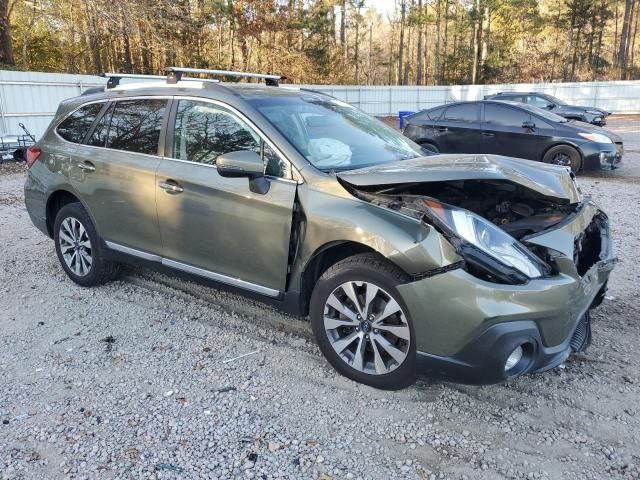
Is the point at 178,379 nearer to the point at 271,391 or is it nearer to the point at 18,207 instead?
the point at 271,391

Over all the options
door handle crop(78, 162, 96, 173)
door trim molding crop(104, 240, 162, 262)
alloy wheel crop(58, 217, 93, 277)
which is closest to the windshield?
door trim molding crop(104, 240, 162, 262)

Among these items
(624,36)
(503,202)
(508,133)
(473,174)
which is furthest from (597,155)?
(624,36)

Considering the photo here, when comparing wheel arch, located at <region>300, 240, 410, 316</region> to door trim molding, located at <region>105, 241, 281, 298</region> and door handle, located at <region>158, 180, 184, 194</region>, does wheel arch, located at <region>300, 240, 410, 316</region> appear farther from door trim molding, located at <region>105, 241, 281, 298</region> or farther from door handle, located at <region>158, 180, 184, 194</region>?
door handle, located at <region>158, 180, 184, 194</region>

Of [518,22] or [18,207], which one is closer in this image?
[18,207]

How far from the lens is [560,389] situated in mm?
3045

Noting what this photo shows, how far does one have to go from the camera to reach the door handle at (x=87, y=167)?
425 cm

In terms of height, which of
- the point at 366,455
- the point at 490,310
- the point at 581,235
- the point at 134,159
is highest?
the point at 134,159

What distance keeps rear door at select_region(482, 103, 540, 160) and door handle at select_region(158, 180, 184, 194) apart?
8307 millimetres

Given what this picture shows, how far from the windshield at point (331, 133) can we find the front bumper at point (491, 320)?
3.70ft

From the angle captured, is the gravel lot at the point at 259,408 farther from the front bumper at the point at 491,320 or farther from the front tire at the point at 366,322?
the front bumper at the point at 491,320

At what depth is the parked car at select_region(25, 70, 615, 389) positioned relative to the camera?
262 cm

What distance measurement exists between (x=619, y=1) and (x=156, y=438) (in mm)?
56134

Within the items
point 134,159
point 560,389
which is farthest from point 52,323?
point 560,389

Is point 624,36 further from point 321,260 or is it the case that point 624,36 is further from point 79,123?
point 321,260
